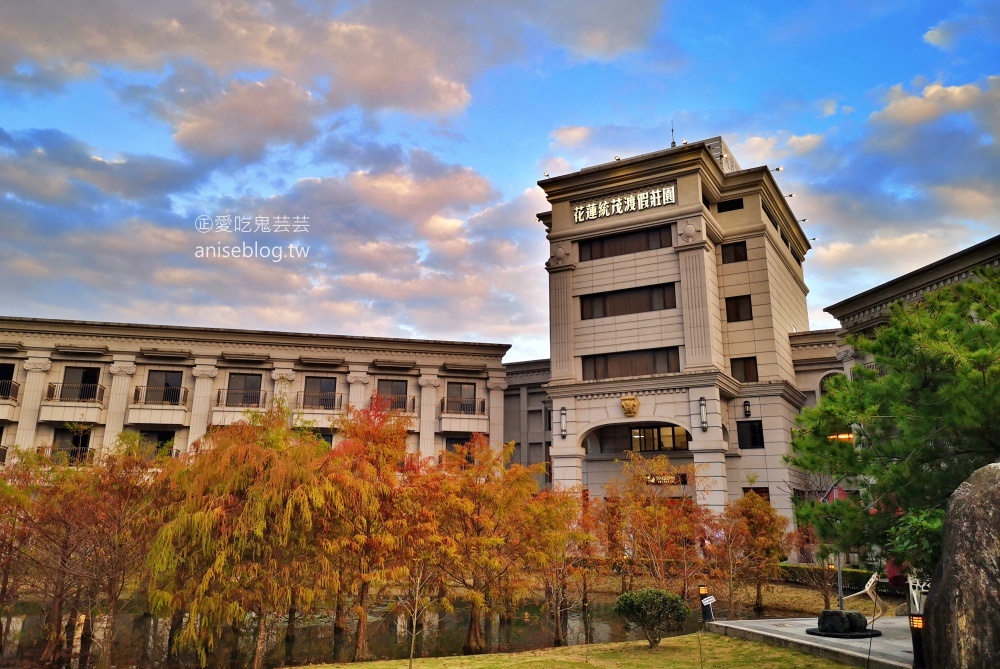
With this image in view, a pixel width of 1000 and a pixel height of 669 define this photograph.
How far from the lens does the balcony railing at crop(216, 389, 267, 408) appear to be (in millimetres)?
39344

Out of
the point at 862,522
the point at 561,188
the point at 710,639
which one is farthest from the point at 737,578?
the point at 561,188

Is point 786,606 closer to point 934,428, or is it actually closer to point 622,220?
point 934,428

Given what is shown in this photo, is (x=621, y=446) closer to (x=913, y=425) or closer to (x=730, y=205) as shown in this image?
(x=730, y=205)

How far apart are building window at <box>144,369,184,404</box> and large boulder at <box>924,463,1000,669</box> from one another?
37798 mm

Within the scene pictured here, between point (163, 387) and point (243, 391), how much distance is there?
431 centimetres

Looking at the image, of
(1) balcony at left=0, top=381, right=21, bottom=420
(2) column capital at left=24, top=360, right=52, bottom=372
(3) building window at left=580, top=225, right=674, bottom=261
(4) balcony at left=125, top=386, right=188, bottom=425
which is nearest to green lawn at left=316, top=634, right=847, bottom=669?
(3) building window at left=580, top=225, right=674, bottom=261

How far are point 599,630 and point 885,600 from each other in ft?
32.6

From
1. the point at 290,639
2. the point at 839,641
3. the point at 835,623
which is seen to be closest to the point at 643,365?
the point at 835,623

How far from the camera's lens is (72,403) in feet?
123

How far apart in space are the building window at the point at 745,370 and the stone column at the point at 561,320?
8.40m

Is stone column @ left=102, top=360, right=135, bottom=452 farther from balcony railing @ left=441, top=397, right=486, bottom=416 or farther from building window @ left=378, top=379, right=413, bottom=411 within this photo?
balcony railing @ left=441, top=397, right=486, bottom=416

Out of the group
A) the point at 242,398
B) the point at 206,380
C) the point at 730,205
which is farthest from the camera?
the point at 242,398

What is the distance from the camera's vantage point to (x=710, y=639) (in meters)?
17.2

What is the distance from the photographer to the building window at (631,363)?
34.2 metres
